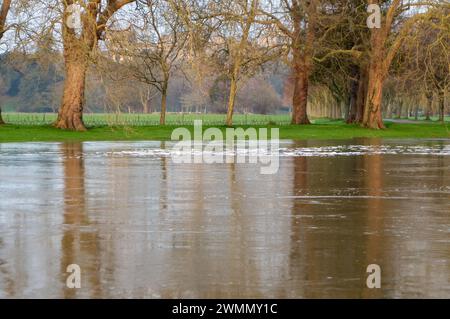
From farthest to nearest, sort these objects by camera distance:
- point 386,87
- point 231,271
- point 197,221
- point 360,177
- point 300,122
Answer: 1. point 386,87
2. point 300,122
3. point 360,177
4. point 197,221
5. point 231,271

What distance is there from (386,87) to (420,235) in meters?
78.0

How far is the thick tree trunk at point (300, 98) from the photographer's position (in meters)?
63.1

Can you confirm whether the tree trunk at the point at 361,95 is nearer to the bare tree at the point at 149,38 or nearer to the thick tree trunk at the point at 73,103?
the bare tree at the point at 149,38

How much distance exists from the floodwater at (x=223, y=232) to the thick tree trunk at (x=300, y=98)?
130 ft

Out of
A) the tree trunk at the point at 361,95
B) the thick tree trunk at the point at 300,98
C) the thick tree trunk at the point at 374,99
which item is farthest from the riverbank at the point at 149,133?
the tree trunk at the point at 361,95

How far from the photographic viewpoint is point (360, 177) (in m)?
21.6

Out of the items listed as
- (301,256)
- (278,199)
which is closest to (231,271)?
(301,256)

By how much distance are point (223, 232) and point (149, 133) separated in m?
35.7

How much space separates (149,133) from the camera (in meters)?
47.7

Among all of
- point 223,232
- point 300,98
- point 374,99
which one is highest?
point 300,98

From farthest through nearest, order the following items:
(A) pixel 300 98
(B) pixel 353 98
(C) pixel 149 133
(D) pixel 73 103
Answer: (B) pixel 353 98 → (A) pixel 300 98 → (C) pixel 149 133 → (D) pixel 73 103

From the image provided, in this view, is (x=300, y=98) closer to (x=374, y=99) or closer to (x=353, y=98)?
(x=374, y=99)

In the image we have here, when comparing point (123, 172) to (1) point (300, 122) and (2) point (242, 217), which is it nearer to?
(2) point (242, 217)

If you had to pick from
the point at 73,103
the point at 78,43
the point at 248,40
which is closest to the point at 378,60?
the point at 248,40
